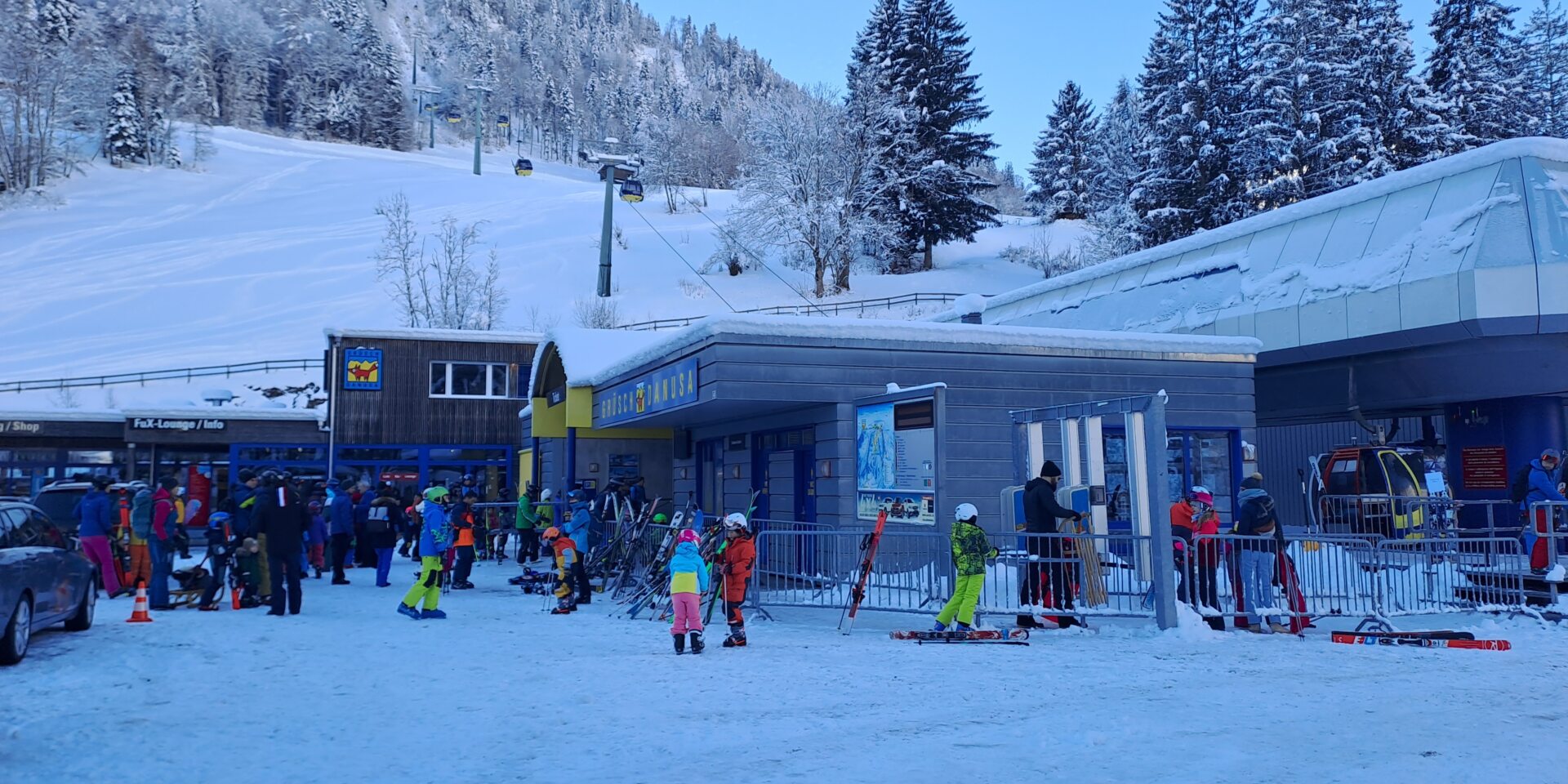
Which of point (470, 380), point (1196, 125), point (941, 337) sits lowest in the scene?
point (941, 337)

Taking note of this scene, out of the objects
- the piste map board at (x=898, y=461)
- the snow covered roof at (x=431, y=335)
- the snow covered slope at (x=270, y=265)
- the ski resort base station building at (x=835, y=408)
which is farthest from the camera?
the snow covered slope at (x=270, y=265)

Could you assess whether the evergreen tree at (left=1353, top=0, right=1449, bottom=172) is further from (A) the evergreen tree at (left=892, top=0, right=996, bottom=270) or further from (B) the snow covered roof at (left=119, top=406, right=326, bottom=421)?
(B) the snow covered roof at (left=119, top=406, right=326, bottom=421)

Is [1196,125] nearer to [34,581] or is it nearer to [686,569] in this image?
[686,569]

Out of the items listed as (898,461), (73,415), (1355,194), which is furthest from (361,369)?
(1355,194)

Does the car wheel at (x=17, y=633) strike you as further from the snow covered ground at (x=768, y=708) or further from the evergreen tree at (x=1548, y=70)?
the evergreen tree at (x=1548, y=70)

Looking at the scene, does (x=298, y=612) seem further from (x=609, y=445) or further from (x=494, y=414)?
(x=494, y=414)

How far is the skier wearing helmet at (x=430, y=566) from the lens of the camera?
1241 centimetres

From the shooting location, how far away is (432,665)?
361 inches

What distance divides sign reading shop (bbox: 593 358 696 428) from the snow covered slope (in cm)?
2612

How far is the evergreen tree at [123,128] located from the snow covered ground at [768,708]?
270 ft

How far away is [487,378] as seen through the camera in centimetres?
2891

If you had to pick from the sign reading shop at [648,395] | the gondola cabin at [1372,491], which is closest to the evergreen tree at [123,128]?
the sign reading shop at [648,395]

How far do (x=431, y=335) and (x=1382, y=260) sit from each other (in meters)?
21.9

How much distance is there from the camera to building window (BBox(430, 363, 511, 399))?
28422mm
